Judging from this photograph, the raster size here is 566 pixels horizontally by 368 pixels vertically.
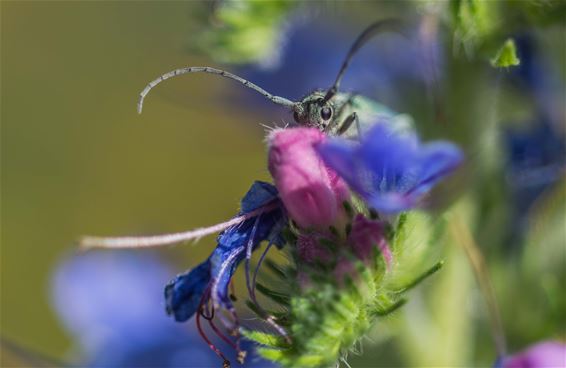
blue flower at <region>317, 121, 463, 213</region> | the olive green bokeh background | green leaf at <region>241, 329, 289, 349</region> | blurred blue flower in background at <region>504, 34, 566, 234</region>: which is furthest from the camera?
the olive green bokeh background

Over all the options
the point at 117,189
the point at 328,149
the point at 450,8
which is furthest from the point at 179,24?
the point at 328,149

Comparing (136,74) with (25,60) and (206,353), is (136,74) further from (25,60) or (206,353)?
(206,353)

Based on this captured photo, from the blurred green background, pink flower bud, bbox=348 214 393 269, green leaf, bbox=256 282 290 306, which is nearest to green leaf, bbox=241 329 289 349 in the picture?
green leaf, bbox=256 282 290 306

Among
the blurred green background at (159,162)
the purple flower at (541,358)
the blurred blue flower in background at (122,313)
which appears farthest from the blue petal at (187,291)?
the blurred blue flower in background at (122,313)

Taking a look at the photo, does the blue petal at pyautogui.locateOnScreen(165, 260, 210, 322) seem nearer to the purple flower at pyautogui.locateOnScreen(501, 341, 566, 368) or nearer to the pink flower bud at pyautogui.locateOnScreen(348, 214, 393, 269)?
the pink flower bud at pyautogui.locateOnScreen(348, 214, 393, 269)

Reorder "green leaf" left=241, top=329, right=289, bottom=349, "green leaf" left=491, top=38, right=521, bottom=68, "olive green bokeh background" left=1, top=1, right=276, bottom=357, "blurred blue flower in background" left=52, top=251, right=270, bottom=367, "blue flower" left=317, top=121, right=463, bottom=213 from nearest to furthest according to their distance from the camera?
"blue flower" left=317, top=121, right=463, bottom=213 → "green leaf" left=241, top=329, right=289, bottom=349 → "green leaf" left=491, top=38, right=521, bottom=68 → "blurred blue flower in background" left=52, top=251, right=270, bottom=367 → "olive green bokeh background" left=1, top=1, right=276, bottom=357

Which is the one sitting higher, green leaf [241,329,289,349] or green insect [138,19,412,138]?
green insect [138,19,412,138]

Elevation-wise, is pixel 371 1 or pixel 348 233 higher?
pixel 371 1
